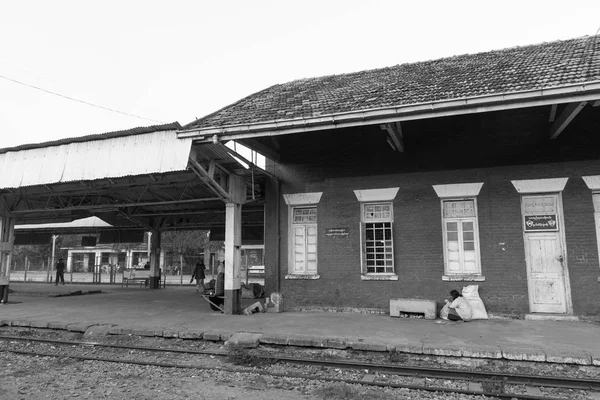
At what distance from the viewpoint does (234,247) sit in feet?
40.1

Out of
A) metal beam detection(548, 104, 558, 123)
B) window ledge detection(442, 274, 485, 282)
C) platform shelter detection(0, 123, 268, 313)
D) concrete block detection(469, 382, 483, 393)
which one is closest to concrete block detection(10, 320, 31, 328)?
platform shelter detection(0, 123, 268, 313)

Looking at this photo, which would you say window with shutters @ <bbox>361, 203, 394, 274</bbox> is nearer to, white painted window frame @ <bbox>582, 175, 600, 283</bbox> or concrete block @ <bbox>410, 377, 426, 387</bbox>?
white painted window frame @ <bbox>582, 175, 600, 283</bbox>

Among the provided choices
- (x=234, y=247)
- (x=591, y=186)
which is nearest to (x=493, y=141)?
(x=591, y=186)

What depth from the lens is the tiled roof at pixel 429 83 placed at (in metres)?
9.42

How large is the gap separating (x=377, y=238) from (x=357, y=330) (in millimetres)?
3582

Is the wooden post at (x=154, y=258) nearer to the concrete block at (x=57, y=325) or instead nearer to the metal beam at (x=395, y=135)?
the concrete block at (x=57, y=325)

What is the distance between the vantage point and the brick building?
1002cm

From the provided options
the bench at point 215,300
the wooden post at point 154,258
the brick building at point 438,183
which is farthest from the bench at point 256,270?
the brick building at point 438,183

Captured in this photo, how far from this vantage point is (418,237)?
11.6m

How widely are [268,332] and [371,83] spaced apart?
7.92 metres

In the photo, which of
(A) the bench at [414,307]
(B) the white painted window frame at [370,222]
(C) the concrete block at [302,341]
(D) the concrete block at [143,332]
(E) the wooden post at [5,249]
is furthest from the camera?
(E) the wooden post at [5,249]

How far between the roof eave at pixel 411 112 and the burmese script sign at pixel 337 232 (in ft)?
11.3

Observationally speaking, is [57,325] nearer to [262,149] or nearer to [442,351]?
[262,149]

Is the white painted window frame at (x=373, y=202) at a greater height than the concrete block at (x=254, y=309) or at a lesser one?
greater
